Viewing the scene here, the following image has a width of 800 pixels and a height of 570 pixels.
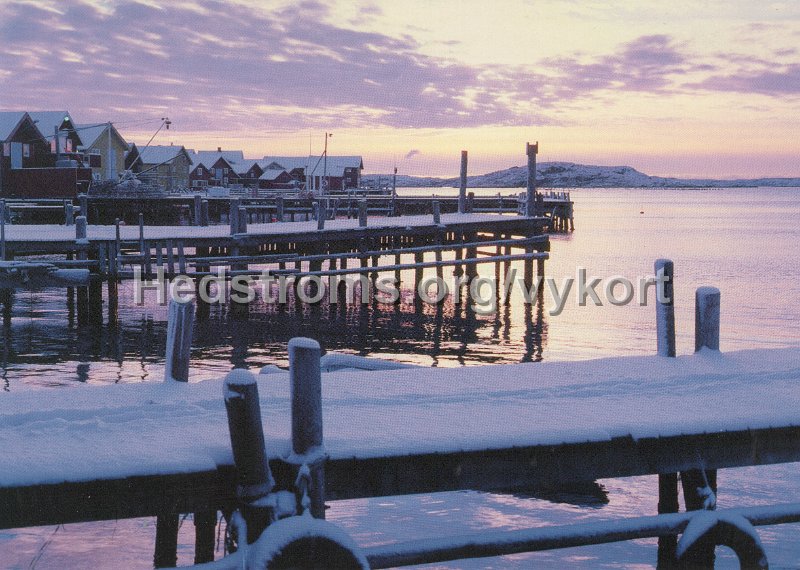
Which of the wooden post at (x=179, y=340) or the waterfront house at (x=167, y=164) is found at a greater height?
the waterfront house at (x=167, y=164)

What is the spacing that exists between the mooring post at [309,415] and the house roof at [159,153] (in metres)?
78.9

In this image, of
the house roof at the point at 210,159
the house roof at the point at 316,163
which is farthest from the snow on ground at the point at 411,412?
the house roof at the point at 316,163

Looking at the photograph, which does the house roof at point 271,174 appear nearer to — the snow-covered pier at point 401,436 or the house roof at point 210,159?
the house roof at point 210,159

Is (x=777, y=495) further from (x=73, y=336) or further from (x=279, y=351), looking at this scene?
(x=73, y=336)

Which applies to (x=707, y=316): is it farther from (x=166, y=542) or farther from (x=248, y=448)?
(x=166, y=542)

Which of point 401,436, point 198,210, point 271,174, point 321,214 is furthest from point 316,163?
A: point 401,436

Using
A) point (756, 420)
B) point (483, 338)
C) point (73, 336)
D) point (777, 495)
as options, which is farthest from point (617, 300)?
point (756, 420)

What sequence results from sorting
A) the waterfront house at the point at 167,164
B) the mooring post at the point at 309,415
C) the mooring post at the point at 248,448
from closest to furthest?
1. the mooring post at the point at 248,448
2. the mooring post at the point at 309,415
3. the waterfront house at the point at 167,164

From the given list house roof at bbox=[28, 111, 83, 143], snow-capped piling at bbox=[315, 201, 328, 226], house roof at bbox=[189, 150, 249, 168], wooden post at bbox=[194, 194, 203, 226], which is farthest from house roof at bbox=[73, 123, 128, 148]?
snow-capped piling at bbox=[315, 201, 328, 226]

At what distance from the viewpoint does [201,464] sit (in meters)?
4.36

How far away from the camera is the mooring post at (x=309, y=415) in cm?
442

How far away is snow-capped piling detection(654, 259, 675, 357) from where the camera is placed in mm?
7188

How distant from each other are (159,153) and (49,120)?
2559cm

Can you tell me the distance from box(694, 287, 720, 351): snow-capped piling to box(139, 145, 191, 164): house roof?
77.1 m
